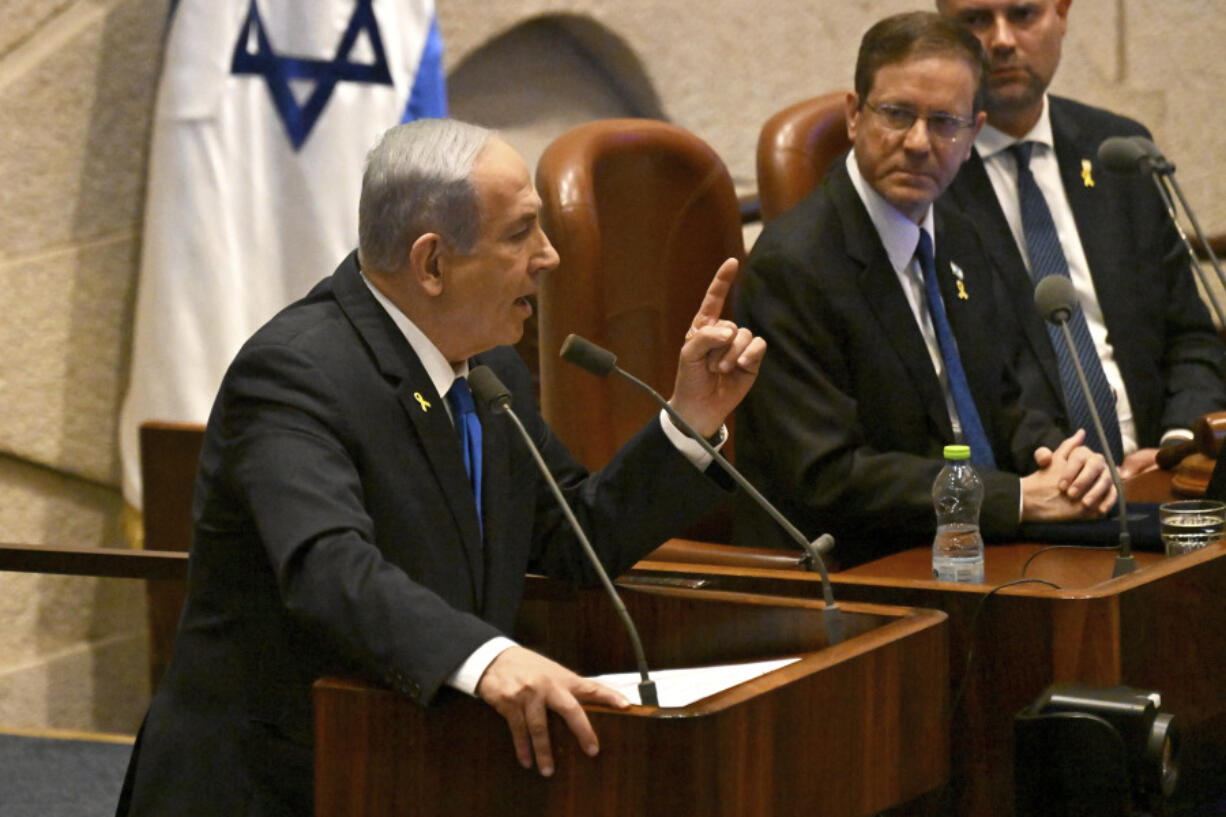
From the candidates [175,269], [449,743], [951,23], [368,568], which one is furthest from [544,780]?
[175,269]

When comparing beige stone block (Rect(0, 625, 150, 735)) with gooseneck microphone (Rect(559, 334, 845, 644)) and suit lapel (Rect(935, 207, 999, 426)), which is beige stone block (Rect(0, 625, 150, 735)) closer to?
suit lapel (Rect(935, 207, 999, 426))

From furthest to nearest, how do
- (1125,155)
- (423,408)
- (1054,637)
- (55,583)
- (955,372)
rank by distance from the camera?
(55,583) → (955,372) → (1125,155) → (1054,637) → (423,408)

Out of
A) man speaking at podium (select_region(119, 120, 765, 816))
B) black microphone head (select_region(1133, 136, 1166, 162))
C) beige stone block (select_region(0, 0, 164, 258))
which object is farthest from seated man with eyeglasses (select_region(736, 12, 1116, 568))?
beige stone block (select_region(0, 0, 164, 258))

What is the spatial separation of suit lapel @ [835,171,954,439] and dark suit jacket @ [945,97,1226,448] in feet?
1.56

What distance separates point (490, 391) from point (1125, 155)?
131 centimetres

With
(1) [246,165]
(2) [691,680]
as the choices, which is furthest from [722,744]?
(1) [246,165]

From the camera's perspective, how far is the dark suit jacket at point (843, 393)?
2627 mm

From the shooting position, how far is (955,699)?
212 centimetres

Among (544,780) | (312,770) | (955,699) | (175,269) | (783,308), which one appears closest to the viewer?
(544,780)

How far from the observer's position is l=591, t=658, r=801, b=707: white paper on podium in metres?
1.75

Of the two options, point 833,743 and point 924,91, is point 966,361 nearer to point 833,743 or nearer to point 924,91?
point 924,91

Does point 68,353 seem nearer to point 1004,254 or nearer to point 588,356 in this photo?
point 1004,254

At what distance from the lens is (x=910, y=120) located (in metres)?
2.85

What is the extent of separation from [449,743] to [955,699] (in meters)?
0.76
